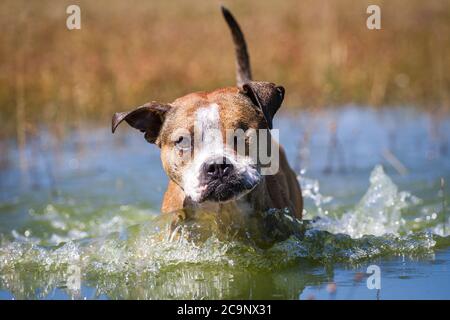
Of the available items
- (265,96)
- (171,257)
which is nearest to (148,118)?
(265,96)

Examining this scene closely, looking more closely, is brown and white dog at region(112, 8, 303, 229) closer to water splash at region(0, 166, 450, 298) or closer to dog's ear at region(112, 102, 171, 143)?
dog's ear at region(112, 102, 171, 143)

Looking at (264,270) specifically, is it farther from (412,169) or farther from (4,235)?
(412,169)

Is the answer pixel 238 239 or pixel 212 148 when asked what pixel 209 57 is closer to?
pixel 238 239

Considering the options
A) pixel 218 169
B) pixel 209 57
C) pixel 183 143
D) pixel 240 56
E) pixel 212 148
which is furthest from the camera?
pixel 209 57

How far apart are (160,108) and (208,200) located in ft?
3.18

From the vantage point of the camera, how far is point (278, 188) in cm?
686

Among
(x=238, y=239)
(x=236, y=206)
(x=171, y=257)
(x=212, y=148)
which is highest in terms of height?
(x=212, y=148)

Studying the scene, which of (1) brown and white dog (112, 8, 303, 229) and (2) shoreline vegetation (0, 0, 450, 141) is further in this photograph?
(2) shoreline vegetation (0, 0, 450, 141)

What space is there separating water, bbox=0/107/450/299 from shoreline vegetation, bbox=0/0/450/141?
2.10 ft

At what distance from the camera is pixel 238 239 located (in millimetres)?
6496

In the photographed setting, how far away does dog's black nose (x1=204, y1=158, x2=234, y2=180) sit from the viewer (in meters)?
5.74

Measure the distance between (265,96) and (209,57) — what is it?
36.6 feet

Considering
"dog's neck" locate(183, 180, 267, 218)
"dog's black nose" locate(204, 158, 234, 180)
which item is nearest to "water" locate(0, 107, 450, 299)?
"dog's neck" locate(183, 180, 267, 218)

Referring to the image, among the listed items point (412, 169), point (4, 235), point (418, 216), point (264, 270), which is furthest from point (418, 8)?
point (264, 270)
